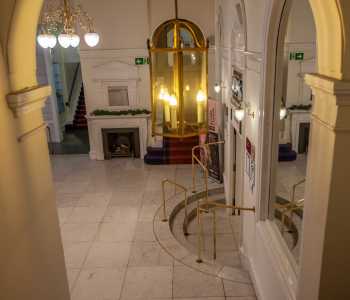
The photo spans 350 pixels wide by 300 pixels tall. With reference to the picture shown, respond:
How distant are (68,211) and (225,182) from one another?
14.1 feet

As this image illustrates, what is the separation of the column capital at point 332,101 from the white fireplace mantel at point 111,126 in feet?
33.7

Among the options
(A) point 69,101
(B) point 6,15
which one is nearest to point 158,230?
(B) point 6,15

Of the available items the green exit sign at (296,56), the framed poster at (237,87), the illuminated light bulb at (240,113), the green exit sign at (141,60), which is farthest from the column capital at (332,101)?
the green exit sign at (141,60)

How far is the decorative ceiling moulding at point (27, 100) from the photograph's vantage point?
8.15 feet

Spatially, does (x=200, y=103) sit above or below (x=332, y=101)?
below

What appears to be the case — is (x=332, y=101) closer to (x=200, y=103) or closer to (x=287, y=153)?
(x=200, y=103)

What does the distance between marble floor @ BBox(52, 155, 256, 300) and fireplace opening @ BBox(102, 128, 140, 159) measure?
3.39 ft

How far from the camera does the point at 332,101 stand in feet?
7.98

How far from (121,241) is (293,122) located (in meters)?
4.38

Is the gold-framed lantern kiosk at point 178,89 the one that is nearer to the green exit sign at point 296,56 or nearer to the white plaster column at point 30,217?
the green exit sign at point 296,56

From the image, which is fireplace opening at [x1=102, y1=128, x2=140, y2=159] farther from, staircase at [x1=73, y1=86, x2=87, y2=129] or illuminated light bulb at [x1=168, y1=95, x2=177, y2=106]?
illuminated light bulb at [x1=168, y1=95, x2=177, y2=106]

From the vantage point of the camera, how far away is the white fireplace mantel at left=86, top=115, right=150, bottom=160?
12742 mm

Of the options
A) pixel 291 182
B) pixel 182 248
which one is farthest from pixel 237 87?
pixel 182 248

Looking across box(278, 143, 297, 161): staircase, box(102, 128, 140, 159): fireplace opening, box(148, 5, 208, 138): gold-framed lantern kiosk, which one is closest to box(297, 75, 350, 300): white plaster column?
box(148, 5, 208, 138): gold-framed lantern kiosk
